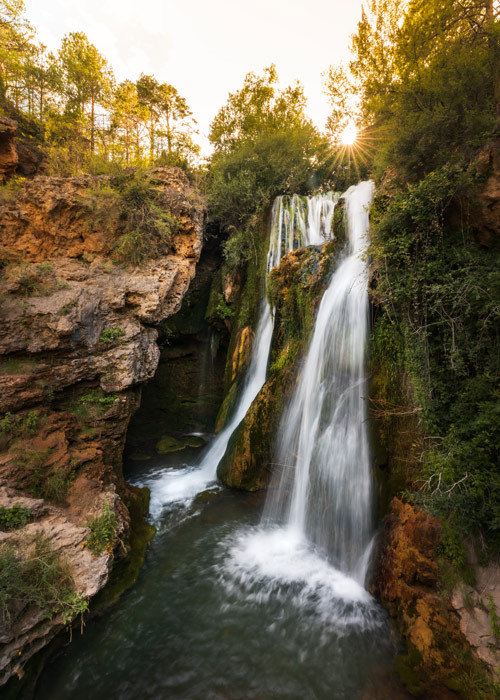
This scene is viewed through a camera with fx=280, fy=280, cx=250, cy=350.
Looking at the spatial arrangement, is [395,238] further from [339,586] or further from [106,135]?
[106,135]

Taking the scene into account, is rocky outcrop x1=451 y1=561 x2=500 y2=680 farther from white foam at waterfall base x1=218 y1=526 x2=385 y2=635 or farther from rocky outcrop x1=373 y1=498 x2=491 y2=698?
white foam at waterfall base x1=218 y1=526 x2=385 y2=635

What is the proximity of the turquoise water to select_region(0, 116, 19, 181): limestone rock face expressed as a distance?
394 inches

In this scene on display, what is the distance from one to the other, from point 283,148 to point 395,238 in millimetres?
10051

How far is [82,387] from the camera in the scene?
6.36 m

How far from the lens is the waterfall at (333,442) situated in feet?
17.0

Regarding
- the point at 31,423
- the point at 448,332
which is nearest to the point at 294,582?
the point at 448,332

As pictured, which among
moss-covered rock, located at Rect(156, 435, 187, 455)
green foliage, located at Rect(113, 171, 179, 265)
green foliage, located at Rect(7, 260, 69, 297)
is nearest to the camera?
green foliage, located at Rect(7, 260, 69, 297)

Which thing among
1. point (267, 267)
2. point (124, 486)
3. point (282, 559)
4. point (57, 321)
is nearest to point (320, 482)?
point (282, 559)

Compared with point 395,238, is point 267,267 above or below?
above

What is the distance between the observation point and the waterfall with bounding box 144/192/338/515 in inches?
307

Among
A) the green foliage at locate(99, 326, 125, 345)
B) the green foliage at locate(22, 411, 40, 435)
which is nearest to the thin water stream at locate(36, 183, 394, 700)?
the green foliage at locate(22, 411, 40, 435)

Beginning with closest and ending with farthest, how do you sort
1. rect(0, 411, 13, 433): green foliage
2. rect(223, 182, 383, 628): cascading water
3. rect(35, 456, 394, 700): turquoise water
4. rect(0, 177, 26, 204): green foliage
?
rect(35, 456, 394, 700): turquoise water
rect(223, 182, 383, 628): cascading water
rect(0, 411, 13, 433): green foliage
rect(0, 177, 26, 204): green foliage

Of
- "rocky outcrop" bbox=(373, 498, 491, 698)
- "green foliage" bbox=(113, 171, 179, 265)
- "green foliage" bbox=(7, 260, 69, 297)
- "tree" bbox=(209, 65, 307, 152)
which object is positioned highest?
"tree" bbox=(209, 65, 307, 152)

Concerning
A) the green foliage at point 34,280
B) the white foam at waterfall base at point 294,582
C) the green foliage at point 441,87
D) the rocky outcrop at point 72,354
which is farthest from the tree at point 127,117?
the white foam at waterfall base at point 294,582
